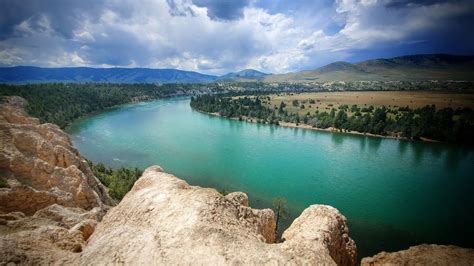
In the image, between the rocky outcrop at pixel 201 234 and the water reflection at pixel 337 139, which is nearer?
the rocky outcrop at pixel 201 234

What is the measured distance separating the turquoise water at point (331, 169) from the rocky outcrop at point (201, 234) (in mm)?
23688

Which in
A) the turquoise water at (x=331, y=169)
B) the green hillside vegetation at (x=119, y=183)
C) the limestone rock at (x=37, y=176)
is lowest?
the turquoise water at (x=331, y=169)

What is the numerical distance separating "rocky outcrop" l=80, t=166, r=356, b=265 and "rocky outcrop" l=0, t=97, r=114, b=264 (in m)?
1.25

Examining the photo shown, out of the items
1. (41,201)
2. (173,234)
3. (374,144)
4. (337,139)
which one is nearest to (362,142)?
(374,144)

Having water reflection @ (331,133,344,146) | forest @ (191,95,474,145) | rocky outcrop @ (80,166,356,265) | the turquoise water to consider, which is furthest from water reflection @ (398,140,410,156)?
rocky outcrop @ (80,166,356,265)

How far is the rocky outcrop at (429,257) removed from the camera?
1339 cm

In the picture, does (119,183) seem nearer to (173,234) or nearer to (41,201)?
(41,201)

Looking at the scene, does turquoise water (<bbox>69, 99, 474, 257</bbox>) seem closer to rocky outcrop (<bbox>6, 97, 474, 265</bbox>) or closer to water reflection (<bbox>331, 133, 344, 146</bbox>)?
water reflection (<bbox>331, 133, 344, 146</bbox>)

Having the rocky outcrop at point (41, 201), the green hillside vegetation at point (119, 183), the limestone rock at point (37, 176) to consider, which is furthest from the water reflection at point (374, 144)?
the limestone rock at point (37, 176)

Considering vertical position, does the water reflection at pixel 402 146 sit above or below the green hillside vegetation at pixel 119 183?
below

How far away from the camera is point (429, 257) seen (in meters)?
14.0

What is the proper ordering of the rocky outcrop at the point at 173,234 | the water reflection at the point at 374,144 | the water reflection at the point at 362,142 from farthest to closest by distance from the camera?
the water reflection at the point at 362,142, the water reflection at the point at 374,144, the rocky outcrop at the point at 173,234

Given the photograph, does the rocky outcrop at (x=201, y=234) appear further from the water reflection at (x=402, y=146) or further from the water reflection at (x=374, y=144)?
the water reflection at (x=402, y=146)

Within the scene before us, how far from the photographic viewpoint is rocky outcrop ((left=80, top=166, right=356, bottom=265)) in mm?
10148
